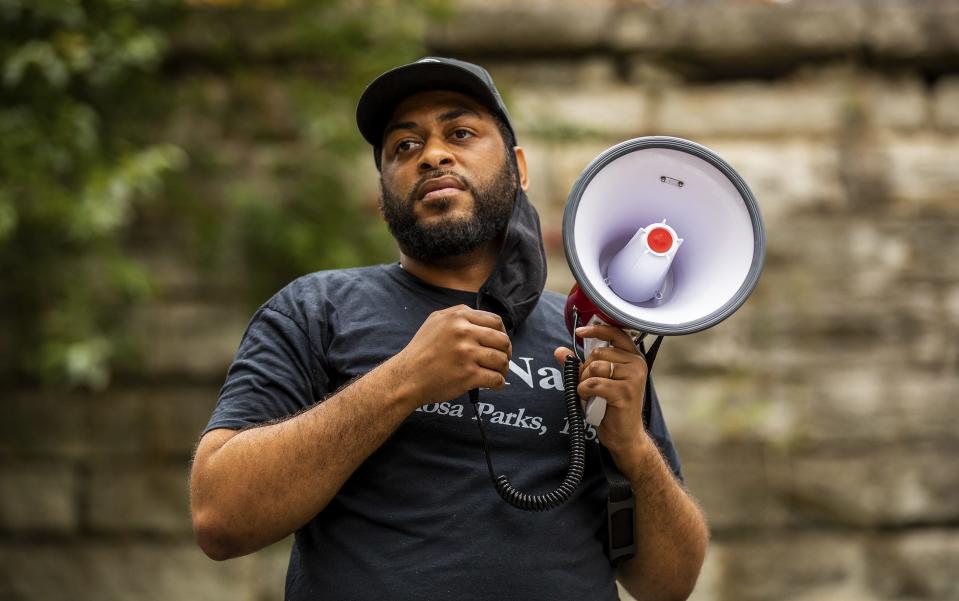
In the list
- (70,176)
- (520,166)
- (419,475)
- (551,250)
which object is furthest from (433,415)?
(70,176)

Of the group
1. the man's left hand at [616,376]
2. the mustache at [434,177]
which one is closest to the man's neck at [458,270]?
the mustache at [434,177]

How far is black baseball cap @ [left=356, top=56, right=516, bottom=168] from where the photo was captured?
6.35 feet

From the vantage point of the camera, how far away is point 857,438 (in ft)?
13.3

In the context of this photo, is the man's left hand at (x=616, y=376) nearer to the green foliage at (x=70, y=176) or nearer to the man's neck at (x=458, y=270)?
the man's neck at (x=458, y=270)

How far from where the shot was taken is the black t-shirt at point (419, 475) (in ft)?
5.43

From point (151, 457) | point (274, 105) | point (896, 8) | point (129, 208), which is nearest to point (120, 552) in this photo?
point (151, 457)

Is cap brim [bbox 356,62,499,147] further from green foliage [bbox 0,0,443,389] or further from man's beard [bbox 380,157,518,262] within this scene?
green foliage [bbox 0,0,443,389]

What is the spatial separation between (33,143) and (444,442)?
102 inches

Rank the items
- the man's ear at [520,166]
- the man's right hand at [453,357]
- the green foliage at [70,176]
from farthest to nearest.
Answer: the green foliage at [70,176] → the man's ear at [520,166] → the man's right hand at [453,357]

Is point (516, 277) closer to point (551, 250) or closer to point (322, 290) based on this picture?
point (322, 290)

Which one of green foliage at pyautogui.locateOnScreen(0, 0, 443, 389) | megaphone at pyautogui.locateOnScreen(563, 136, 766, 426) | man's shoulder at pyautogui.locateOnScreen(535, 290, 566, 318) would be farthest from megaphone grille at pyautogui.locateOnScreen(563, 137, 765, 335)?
green foliage at pyautogui.locateOnScreen(0, 0, 443, 389)

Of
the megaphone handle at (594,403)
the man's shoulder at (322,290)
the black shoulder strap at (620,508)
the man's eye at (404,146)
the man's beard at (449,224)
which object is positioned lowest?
the black shoulder strap at (620,508)

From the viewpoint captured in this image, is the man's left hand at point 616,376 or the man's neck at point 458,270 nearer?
the man's left hand at point 616,376

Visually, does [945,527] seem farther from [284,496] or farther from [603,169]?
[284,496]
